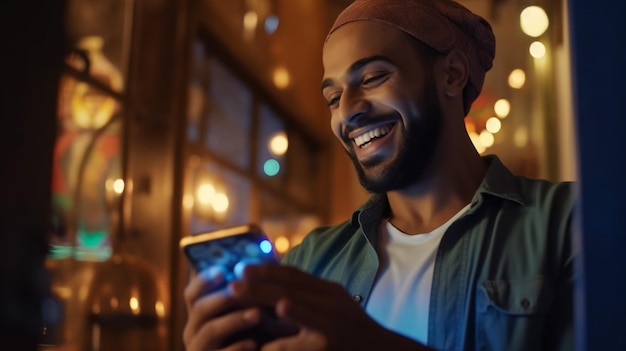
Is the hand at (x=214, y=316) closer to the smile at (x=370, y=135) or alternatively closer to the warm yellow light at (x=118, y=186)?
the smile at (x=370, y=135)

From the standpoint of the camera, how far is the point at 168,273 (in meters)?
1.81

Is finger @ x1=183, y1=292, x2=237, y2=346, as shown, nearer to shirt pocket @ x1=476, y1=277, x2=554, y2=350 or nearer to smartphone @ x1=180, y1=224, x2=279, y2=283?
smartphone @ x1=180, y1=224, x2=279, y2=283

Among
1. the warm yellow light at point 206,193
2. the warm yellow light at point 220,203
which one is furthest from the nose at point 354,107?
the warm yellow light at point 220,203

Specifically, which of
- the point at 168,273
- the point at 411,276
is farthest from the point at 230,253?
the point at 168,273

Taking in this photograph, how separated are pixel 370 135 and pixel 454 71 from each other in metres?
0.13

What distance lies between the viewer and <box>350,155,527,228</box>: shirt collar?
69cm

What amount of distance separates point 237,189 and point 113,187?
87 cm

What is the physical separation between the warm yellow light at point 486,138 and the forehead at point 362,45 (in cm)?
44

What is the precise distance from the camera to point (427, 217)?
0.73m

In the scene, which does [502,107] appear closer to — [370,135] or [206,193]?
[206,193]

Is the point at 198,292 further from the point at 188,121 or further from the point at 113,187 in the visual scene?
the point at 188,121

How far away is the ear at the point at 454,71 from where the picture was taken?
753 millimetres

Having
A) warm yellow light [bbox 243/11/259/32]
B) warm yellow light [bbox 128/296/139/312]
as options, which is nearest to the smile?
warm yellow light [bbox 128/296/139/312]

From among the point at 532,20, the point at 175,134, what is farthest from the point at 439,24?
the point at 175,134
